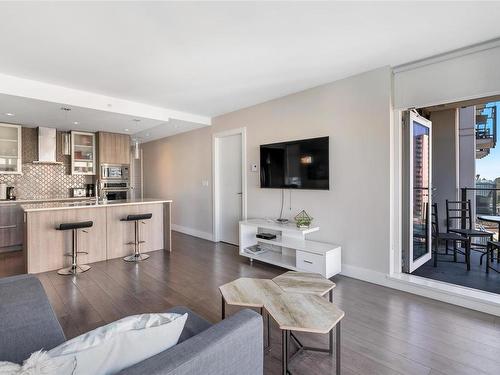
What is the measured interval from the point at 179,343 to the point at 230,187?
13.9 feet

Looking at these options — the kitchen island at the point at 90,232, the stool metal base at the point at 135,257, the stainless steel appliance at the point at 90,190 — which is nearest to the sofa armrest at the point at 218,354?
the stool metal base at the point at 135,257

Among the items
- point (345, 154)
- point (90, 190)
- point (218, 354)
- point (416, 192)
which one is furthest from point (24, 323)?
point (90, 190)

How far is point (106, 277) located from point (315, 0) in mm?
3772

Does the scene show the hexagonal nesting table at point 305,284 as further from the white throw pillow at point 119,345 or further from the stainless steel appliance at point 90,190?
the stainless steel appliance at point 90,190

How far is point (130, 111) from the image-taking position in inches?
172

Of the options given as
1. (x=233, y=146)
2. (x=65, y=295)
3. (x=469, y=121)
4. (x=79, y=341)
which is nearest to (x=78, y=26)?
(x=79, y=341)

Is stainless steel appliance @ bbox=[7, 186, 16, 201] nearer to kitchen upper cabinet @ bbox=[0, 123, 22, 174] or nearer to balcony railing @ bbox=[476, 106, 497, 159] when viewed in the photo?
kitchen upper cabinet @ bbox=[0, 123, 22, 174]

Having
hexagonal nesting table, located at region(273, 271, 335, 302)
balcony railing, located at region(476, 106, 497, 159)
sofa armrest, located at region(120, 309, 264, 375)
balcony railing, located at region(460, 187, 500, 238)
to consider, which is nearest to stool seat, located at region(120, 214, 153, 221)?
hexagonal nesting table, located at region(273, 271, 335, 302)

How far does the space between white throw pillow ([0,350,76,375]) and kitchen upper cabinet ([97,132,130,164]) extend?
5.71 m

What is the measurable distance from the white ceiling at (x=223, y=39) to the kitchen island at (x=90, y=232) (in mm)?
1802

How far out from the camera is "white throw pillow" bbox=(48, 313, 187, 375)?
0.85 m

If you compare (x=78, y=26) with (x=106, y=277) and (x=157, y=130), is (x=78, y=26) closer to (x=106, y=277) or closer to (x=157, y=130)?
(x=106, y=277)

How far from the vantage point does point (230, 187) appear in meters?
5.23

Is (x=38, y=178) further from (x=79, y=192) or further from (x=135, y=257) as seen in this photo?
(x=135, y=257)
